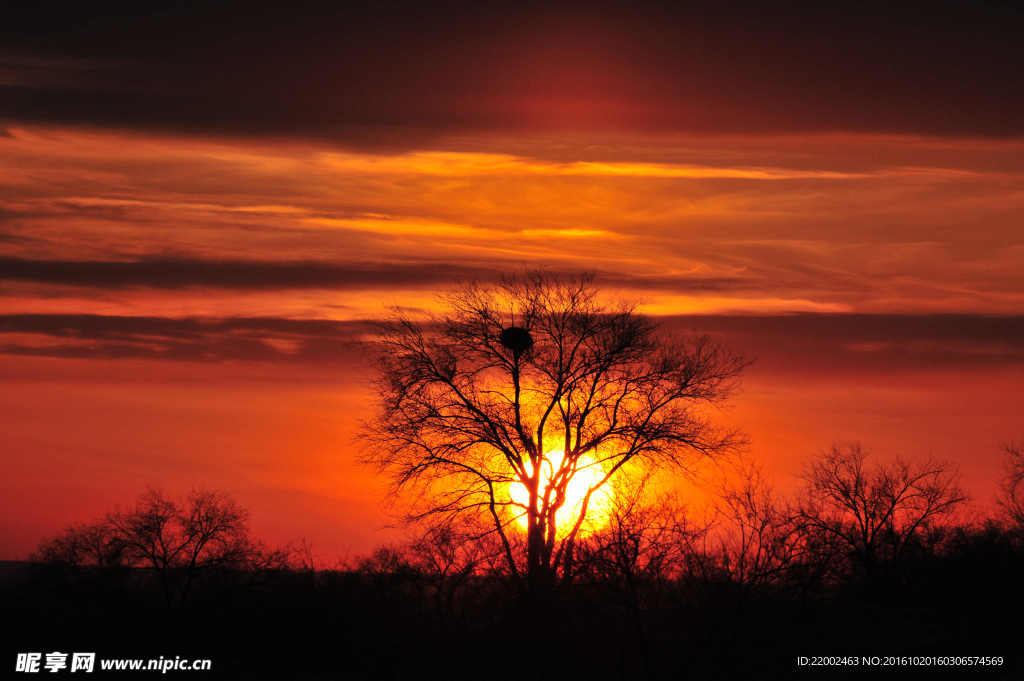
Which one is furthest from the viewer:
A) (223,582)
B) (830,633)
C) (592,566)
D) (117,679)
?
(223,582)

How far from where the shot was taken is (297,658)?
43719mm

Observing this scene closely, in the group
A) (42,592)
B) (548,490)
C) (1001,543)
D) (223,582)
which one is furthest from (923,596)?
(42,592)

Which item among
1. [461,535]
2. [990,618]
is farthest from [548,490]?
[990,618]

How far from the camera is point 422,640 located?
34688 millimetres

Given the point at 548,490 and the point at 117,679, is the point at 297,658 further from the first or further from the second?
the point at 548,490

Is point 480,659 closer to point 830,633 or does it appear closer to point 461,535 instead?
point 461,535

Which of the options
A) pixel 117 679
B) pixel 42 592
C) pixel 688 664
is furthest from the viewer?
pixel 42 592

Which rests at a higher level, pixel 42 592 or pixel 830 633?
pixel 42 592

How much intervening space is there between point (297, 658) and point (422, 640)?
1121 centimetres

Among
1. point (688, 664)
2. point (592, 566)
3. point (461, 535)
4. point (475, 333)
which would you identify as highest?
point (475, 333)

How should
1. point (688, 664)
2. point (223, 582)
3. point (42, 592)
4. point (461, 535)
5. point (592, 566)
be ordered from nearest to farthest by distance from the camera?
point (688, 664) < point (592, 566) < point (461, 535) < point (223, 582) < point (42, 592)

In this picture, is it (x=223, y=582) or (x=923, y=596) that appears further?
(x=223, y=582)

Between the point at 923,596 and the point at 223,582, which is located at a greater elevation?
the point at 223,582

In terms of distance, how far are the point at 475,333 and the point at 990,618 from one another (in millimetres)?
20573
